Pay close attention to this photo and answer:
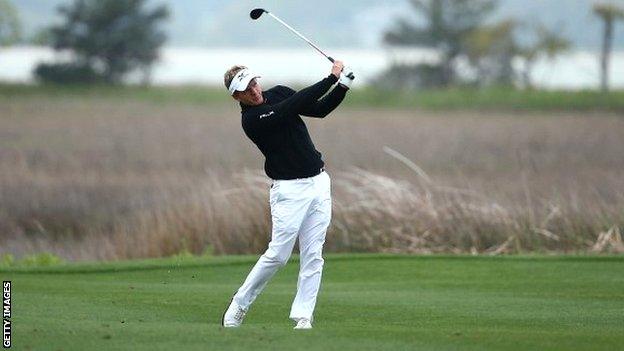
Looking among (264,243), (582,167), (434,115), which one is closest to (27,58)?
(434,115)

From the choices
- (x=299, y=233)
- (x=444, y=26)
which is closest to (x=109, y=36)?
(x=444, y=26)

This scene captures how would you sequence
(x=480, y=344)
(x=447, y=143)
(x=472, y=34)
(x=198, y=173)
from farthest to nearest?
(x=472, y=34), (x=447, y=143), (x=198, y=173), (x=480, y=344)

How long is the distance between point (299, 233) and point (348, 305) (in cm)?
211

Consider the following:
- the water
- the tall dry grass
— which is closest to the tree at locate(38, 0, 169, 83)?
the water

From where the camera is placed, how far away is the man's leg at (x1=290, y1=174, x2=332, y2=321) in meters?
11.8

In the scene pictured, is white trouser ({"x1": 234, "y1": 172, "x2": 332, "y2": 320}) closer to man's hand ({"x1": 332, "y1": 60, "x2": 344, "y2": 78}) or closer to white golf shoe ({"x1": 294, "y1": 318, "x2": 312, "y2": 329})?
white golf shoe ({"x1": 294, "y1": 318, "x2": 312, "y2": 329})

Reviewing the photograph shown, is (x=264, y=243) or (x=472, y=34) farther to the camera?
(x=472, y=34)

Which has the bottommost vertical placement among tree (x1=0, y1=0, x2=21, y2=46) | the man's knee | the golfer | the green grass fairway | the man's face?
the green grass fairway

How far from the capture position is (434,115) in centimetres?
4688

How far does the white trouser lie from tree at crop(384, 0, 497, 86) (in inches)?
2310

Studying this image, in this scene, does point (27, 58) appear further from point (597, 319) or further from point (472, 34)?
point (597, 319)

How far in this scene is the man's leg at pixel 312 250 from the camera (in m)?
11.8

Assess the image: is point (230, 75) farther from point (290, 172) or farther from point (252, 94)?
point (290, 172)

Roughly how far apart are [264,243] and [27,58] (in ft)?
180
